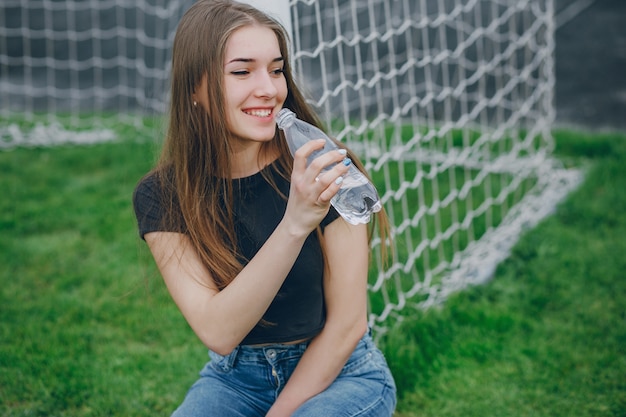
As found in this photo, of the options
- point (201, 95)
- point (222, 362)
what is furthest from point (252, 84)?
point (222, 362)

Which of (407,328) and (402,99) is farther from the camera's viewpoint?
(402,99)

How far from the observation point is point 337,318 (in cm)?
197

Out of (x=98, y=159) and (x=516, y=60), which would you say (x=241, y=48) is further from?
(x=516, y=60)

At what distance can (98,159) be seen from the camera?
17.4ft

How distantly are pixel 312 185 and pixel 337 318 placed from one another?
0.53 metres

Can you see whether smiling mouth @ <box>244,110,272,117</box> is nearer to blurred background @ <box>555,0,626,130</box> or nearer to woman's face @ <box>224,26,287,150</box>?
woman's face @ <box>224,26,287,150</box>

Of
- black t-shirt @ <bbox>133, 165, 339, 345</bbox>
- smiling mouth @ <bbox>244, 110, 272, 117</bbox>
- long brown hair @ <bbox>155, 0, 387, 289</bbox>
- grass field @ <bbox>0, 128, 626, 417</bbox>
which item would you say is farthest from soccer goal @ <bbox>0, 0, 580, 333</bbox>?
black t-shirt @ <bbox>133, 165, 339, 345</bbox>

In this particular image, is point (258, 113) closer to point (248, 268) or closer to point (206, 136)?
point (206, 136)

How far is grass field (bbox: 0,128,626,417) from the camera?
2.68 metres

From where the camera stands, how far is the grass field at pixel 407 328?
2676 millimetres

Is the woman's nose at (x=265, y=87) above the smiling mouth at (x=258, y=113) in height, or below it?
above

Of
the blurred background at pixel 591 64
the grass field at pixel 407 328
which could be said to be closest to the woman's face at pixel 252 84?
the grass field at pixel 407 328

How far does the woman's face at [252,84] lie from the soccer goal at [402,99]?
0.31 meters

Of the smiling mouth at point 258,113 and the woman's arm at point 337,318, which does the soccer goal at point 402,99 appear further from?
the woman's arm at point 337,318
